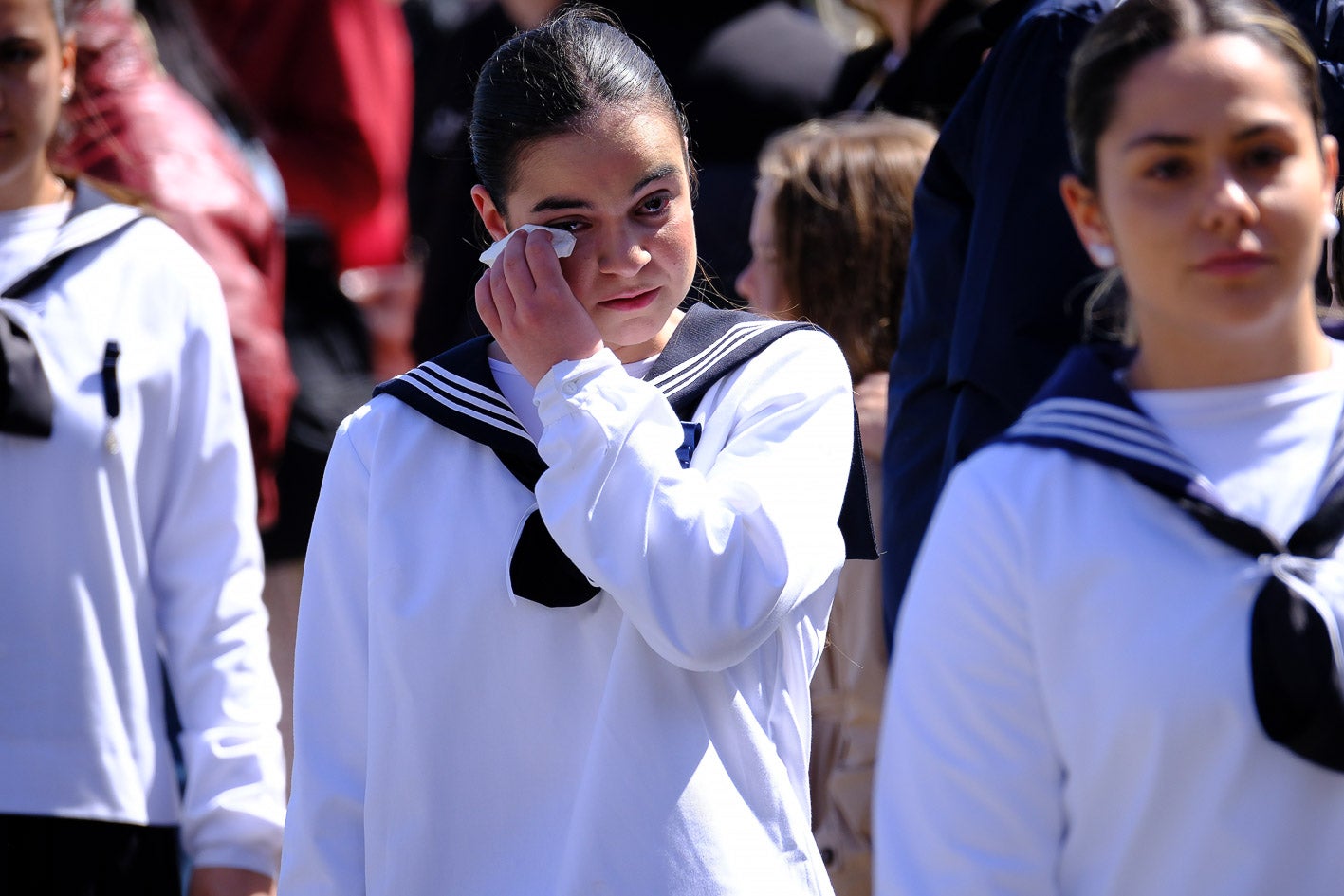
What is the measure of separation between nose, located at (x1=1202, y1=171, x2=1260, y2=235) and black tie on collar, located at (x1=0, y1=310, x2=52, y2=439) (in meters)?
1.85

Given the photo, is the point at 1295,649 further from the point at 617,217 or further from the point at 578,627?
the point at 617,217

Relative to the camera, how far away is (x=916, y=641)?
6.75 feet

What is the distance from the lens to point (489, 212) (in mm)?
2705

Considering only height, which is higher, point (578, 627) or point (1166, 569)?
point (1166, 569)

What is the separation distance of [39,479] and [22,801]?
0.50 m

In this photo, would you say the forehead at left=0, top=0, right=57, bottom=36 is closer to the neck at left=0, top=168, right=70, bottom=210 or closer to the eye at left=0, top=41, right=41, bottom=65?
the eye at left=0, top=41, right=41, bottom=65

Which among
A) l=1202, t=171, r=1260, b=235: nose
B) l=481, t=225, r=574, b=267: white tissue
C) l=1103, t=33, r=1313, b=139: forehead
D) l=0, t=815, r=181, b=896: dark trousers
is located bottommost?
l=0, t=815, r=181, b=896: dark trousers

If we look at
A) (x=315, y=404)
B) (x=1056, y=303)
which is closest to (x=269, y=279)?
(x=315, y=404)

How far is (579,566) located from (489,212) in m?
0.65

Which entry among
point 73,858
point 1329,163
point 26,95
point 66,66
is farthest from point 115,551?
point 1329,163

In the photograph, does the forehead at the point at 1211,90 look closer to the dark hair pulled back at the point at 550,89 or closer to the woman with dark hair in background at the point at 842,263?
the dark hair pulled back at the point at 550,89

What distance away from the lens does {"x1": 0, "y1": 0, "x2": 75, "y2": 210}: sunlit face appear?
3.11 metres

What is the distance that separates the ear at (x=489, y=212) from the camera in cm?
269

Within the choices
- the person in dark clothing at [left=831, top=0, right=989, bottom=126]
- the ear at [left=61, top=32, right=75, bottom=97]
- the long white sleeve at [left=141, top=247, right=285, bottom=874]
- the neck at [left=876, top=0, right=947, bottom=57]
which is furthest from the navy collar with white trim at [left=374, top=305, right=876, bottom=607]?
the neck at [left=876, top=0, right=947, bottom=57]
